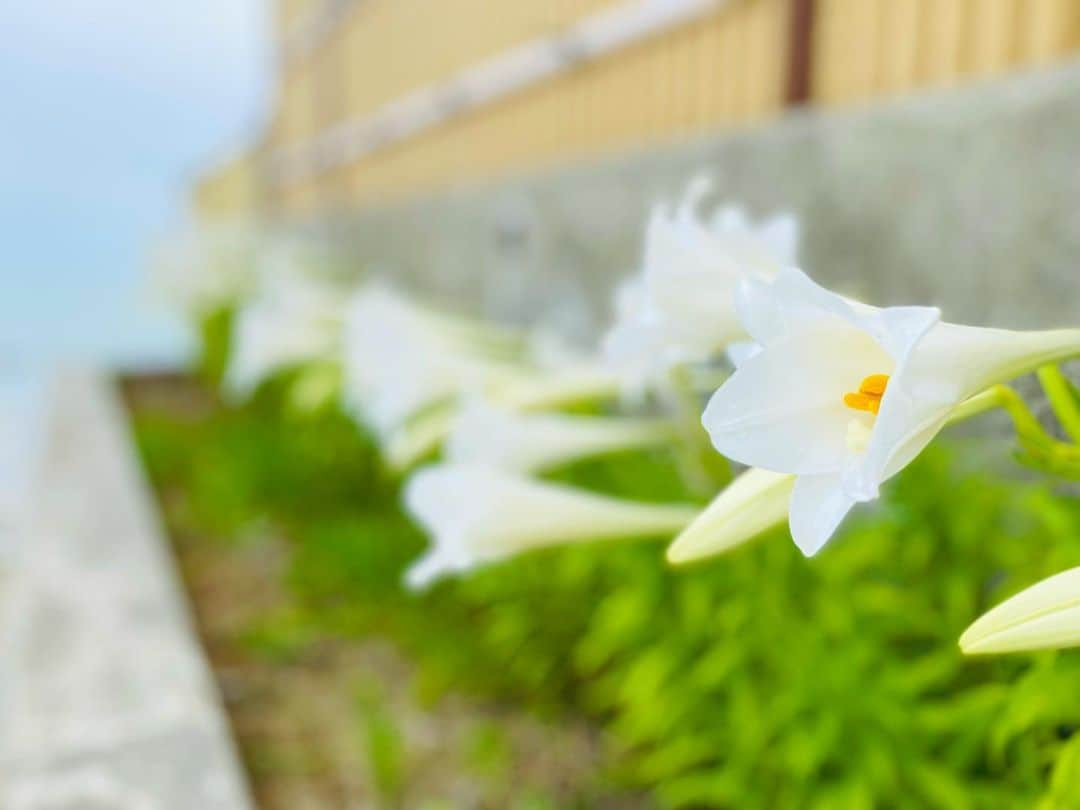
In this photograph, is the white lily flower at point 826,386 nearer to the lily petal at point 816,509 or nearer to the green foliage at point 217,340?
the lily petal at point 816,509

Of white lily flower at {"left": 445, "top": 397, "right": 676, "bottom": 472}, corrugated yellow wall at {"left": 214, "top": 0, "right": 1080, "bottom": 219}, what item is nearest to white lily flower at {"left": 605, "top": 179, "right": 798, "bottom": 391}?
white lily flower at {"left": 445, "top": 397, "right": 676, "bottom": 472}

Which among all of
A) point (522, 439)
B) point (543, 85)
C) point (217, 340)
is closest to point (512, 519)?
point (522, 439)

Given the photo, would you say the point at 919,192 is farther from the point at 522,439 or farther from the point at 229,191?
the point at 229,191

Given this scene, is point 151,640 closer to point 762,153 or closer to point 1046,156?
point 762,153

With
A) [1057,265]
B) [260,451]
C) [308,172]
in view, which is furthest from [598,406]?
[308,172]

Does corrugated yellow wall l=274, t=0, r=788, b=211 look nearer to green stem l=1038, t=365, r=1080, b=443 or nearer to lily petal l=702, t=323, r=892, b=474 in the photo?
green stem l=1038, t=365, r=1080, b=443

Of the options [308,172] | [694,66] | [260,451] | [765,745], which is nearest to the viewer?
[765,745]
